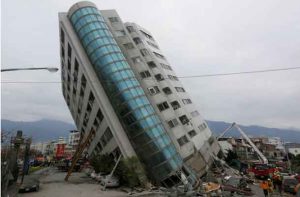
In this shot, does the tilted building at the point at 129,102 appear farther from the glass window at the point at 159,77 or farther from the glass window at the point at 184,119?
the glass window at the point at 159,77

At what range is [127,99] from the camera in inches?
1572

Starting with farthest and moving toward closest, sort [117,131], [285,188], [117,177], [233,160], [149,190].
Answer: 1. [233,160]
2. [117,131]
3. [117,177]
4. [149,190]
5. [285,188]

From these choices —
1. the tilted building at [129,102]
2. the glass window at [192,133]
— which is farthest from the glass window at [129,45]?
the glass window at [192,133]

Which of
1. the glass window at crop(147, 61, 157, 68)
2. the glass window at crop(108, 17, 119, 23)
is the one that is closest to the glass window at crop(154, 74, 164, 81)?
the glass window at crop(147, 61, 157, 68)

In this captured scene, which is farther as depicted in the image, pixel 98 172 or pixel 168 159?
pixel 98 172

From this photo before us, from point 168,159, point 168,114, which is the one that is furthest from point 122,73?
point 168,159

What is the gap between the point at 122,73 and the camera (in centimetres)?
4116

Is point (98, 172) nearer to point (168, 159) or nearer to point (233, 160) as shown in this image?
point (168, 159)

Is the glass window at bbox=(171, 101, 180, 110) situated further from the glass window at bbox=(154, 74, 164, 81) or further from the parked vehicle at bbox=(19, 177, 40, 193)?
the parked vehicle at bbox=(19, 177, 40, 193)

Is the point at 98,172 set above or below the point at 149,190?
above

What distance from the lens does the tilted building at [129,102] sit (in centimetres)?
3891

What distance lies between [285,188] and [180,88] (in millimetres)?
32120

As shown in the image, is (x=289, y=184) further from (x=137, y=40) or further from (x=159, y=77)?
(x=137, y=40)

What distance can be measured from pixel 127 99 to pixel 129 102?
20.5 inches
